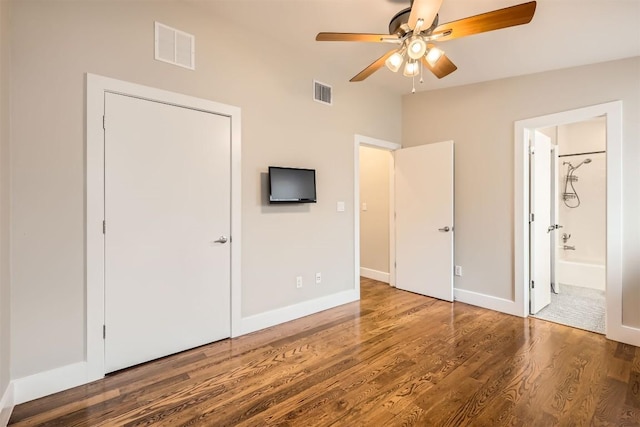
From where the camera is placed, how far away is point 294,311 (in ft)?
10.7

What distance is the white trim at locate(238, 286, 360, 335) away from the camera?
2.93 m

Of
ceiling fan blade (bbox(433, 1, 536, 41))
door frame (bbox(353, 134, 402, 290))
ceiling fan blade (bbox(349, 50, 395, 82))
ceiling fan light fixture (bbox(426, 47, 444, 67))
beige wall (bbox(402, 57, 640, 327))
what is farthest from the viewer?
door frame (bbox(353, 134, 402, 290))

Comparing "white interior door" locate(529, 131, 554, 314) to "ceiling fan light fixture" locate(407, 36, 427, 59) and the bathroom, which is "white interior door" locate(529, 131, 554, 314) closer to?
the bathroom

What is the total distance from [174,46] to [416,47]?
1859 millimetres

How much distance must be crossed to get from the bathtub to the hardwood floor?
2093mm

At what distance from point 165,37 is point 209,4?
1.50 ft

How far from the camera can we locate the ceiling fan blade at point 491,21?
1.67 meters

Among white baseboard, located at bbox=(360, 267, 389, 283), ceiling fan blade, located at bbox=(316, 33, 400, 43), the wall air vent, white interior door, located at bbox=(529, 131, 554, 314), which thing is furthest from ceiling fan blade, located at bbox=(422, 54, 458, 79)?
white baseboard, located at bbox=(360, 267, 389, 283)

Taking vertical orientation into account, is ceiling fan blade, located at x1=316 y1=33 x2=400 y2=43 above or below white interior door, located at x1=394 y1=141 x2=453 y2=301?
above

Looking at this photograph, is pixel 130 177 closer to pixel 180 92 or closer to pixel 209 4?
pixel 180 92

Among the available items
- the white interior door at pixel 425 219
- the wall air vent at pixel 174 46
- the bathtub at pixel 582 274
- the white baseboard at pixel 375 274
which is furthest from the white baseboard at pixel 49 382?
the bathtub at pixel 582 274

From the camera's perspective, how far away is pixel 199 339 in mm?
2633

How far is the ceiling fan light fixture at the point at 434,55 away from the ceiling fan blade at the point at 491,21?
11 centimetres

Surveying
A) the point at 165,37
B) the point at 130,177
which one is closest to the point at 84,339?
the point at 130,177
